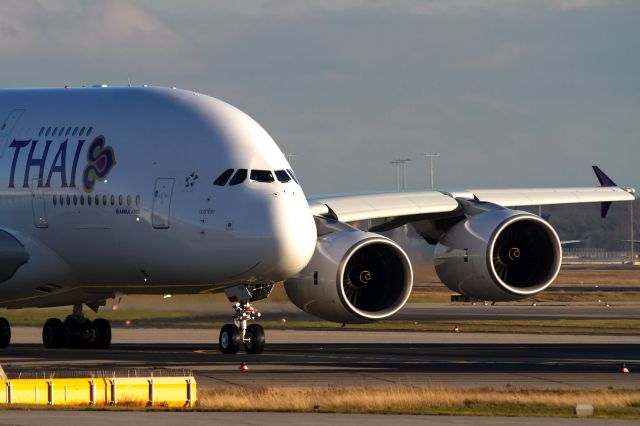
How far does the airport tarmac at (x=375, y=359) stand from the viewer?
1207 inches

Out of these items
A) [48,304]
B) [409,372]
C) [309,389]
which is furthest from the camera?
[48,304]

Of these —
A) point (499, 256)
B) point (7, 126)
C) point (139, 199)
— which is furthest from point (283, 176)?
point (499, 256)

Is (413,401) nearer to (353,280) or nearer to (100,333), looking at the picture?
(353,280)

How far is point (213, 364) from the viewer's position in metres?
34.8

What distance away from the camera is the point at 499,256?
42.1 m

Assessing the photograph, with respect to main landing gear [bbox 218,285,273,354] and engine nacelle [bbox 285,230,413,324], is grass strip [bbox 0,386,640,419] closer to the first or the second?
main landing gear [bbox 218,285,273,354]

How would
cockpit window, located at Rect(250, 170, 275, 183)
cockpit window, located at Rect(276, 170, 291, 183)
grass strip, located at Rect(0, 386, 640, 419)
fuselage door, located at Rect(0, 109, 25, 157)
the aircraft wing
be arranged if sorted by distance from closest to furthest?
grass strip, located at Rect(0, 386, 640, 419) → cockpit window, located at Rect(250, 170, 275, 183) → cockpit window, located at Rect(276, 170, 291, 183) → fuselage door, located at Rect(0, 109, 25, 157) → the aircraft wing

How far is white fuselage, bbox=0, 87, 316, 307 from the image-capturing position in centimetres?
3541

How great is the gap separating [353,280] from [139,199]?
5.80m

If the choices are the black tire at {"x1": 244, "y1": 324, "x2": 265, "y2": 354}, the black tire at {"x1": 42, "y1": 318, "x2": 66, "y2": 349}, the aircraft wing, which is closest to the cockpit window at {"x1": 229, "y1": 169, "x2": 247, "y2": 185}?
the black tire at {"x1": 244, "y1": 324, "x2": 265, "y2": 354}

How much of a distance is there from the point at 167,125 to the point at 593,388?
1263 centimetres

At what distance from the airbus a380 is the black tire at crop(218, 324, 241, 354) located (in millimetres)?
32

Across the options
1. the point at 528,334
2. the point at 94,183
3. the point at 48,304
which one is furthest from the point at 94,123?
the point at 528,334

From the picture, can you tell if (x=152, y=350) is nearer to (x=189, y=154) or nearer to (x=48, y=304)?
(x=48, y=304)
